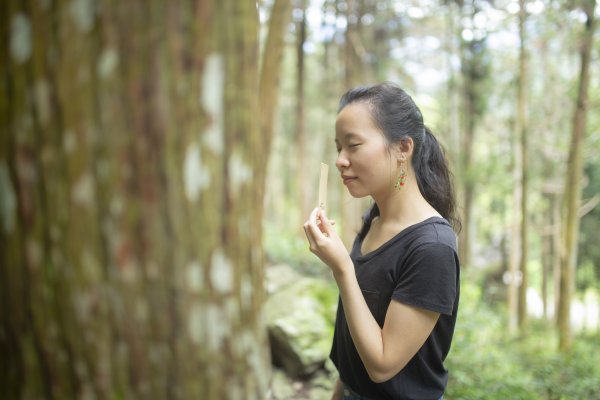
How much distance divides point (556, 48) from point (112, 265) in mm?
19772

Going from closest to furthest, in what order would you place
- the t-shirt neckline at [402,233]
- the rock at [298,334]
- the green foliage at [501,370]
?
the t-shirt neckline at [402,233]
the rock at [298,334]
the green foliage at [501,370]

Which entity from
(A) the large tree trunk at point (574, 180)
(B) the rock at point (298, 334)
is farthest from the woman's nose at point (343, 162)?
(A) the large tree trunk at point (574, 180)

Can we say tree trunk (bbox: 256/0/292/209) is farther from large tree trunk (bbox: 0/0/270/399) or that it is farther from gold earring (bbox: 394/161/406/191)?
large tree trunk (bbox: 0/0/270/399)

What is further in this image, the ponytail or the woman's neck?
the ponytail

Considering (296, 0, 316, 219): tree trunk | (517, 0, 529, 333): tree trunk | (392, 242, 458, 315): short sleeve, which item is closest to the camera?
(392, 242, 458, 315): short sleeve

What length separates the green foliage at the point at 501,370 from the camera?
505cm

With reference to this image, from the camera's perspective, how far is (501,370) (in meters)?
6.06

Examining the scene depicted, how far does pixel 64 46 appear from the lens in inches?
32.8

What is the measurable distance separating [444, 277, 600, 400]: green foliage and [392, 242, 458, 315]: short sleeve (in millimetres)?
3703

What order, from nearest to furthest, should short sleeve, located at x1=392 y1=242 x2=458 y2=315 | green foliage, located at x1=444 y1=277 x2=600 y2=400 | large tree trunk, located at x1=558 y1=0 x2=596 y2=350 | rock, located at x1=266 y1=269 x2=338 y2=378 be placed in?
1. short sleeve, located at x1=392 y1=242 x2=458 y2=315
2. rock, located at x1=266 y1=269 x2=338 y2=378
3. green foliage, located at x1=444 y1=277 x2=600 y2=400
4. large tree trunk, located at x1=558 y1=0 x2=596 y2=350

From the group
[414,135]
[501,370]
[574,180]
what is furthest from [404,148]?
[574,180]

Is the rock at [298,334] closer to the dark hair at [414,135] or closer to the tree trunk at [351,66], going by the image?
the dark hair at [414,135]

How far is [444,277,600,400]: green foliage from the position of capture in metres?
5.05

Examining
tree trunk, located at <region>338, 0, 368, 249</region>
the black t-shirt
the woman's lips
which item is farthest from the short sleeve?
tree trunk, located at <region>338, 0, 368, 249</region>
